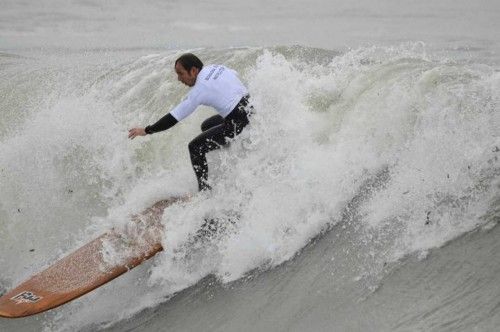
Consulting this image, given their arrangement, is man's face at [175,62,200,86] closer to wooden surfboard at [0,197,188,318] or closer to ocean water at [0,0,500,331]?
ocean water at [0,0,500,331]

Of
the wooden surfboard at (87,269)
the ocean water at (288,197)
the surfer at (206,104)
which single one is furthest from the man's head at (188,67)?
the wooden surfboard at (87,269)

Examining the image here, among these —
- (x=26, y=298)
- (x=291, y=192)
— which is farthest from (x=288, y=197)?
(x=26, y=298)

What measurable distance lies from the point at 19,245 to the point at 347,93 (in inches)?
167

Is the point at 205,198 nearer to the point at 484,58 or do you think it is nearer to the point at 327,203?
the point at 327,203

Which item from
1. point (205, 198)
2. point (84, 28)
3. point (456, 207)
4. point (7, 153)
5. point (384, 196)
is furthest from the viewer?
point (84, 28)

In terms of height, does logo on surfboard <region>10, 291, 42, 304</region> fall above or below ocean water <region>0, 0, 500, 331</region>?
below

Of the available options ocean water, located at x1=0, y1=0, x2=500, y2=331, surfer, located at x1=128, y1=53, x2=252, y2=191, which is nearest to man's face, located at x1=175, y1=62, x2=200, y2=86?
surfer, located at x1=128, y1=53, x2=252, y2=191

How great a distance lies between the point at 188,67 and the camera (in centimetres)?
553

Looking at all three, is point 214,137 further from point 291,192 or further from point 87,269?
point 87,269

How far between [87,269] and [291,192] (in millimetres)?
2012

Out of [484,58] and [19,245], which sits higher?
[484,58]

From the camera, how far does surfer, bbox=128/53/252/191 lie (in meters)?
5.49

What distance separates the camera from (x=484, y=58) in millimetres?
11805

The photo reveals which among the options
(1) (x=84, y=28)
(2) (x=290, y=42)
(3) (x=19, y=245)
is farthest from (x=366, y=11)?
(3) (x=19, y=245)
